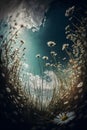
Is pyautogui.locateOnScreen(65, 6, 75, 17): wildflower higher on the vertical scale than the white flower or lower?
higher

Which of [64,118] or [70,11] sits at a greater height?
[70,11]

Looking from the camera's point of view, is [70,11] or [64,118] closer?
[64,118]

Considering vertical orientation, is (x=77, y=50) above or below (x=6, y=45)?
below

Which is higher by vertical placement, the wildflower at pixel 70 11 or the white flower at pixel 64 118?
the wildflower at pixel 70 11

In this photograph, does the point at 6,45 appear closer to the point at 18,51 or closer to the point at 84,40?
the point at 18,51

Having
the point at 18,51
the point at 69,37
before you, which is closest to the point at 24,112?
the point at 18,51

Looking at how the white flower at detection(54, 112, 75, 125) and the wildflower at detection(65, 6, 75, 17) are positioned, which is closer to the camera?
the white flower at detection(54, 112, 75, 125)

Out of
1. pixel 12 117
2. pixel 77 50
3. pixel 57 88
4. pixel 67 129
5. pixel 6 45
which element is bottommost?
pixel 67 129

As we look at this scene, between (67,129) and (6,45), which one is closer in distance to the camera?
(67,129)
